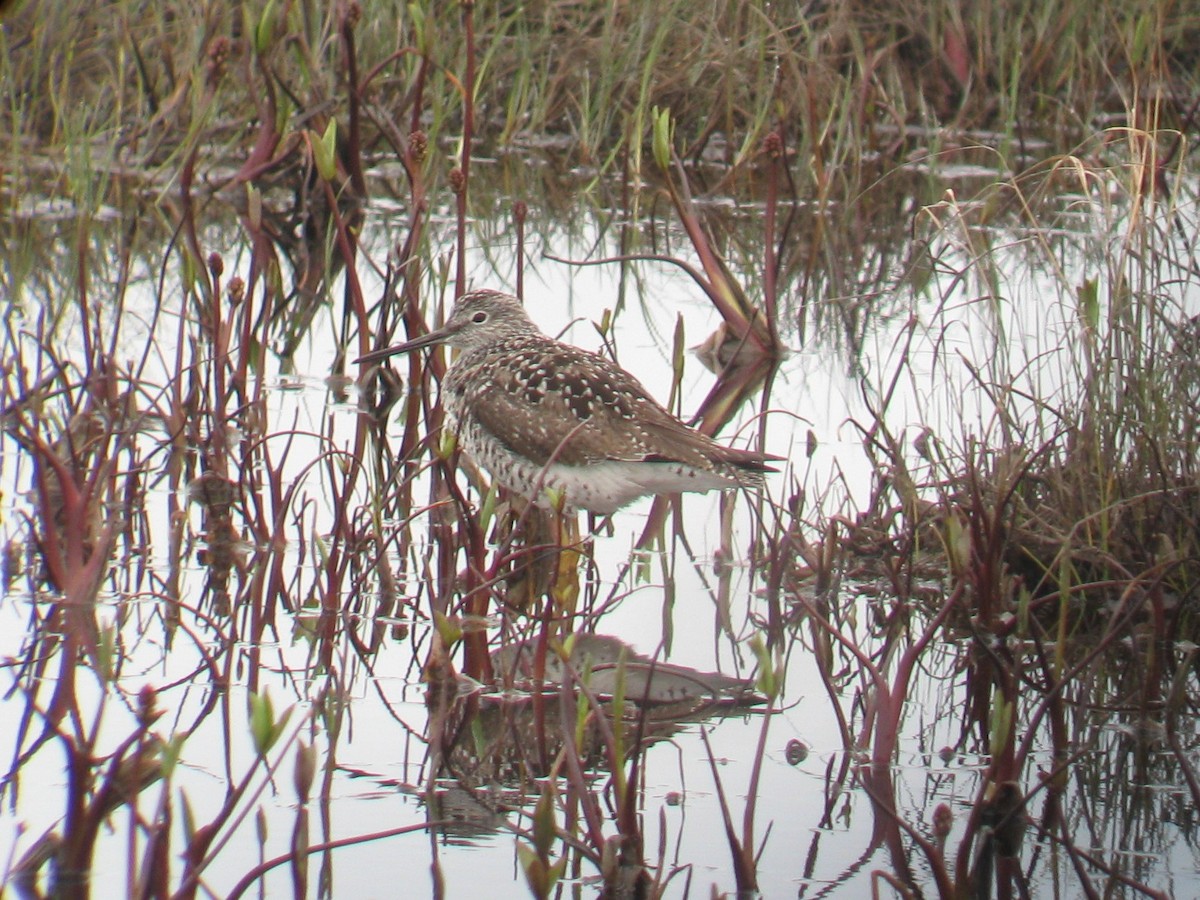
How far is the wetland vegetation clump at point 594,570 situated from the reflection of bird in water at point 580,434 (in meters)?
0.14

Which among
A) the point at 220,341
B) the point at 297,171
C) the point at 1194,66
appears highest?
the point at 1194,66

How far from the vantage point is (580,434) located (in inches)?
195

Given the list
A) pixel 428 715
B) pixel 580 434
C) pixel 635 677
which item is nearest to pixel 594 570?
pixel 580 434

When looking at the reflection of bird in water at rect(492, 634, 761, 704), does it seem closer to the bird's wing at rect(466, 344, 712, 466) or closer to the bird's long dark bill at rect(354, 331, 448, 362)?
the bird's wing at rect(466, 344, 712, 466)

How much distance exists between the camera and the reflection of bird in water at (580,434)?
16.0 feet

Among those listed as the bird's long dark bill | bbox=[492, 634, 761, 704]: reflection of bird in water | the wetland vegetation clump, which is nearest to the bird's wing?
the wetland vegetation clump

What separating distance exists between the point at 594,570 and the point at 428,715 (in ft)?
3.72

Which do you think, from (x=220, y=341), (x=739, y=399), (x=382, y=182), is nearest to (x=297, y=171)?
(x=382, y=182)

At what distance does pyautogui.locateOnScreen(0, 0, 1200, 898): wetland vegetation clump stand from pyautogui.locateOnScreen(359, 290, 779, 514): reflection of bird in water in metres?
0.14

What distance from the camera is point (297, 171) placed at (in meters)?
9.13

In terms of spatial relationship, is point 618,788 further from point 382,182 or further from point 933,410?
point 382,182

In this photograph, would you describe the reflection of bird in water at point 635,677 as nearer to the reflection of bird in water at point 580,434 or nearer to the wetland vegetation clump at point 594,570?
the wetland vegetation clump at point 594,570

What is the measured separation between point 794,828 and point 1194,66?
384 inches

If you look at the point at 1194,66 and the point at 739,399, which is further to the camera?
the point at 1194,66
